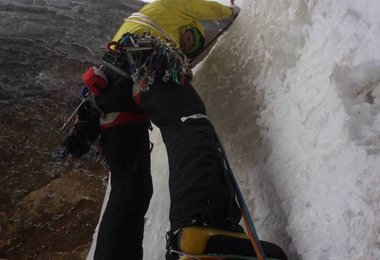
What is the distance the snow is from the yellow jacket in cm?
35

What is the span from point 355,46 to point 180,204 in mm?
866

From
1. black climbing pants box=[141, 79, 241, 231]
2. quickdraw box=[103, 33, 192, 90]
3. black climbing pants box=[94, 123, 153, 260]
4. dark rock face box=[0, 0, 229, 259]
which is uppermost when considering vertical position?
quickdraw box=[103, 33, 192, 90]

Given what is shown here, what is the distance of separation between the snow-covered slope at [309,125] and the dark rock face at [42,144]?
234 cm

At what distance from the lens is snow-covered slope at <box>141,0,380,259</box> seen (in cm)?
131

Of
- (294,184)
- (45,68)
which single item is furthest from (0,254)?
(294,184)

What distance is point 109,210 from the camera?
2203mm

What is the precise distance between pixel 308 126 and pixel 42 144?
4.00 m

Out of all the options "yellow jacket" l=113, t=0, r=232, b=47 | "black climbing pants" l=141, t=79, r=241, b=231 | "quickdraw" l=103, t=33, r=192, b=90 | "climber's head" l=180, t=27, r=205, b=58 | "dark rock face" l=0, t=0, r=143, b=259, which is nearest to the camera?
"black climbing pants" l=141, t=79, r=241, b=231

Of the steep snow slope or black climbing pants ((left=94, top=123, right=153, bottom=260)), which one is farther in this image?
black climbing pants ((left=94, top=123, right=153, bottom=260))

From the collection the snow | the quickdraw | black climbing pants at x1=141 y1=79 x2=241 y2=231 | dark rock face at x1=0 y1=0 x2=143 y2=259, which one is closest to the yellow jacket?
the quickdraw

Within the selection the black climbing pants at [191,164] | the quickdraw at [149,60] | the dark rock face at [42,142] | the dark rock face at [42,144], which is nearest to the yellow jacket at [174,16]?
the quickdraw at [149,60]

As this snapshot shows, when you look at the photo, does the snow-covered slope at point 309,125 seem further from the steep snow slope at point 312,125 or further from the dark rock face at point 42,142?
the dark rock face at point 42,142

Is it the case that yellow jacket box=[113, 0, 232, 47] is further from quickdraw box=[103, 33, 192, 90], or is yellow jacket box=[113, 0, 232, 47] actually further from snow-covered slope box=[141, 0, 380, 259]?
snow-covered slope box=[141, 0, 380, 259]

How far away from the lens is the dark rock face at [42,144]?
4441 mm
